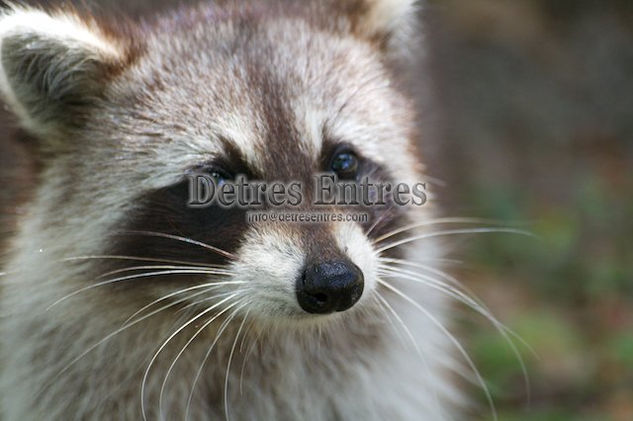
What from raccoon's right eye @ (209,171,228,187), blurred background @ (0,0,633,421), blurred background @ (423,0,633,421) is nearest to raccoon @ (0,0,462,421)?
raccoon's right eye @ (209,171,228,187)

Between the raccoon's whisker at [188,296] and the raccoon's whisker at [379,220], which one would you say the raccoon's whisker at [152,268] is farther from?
the raccoon's whisker at [379,220]

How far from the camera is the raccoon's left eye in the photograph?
357 centimetres

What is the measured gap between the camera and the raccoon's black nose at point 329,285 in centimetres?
311

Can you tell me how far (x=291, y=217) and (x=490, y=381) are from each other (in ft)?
7.99

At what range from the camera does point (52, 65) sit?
3438 mm

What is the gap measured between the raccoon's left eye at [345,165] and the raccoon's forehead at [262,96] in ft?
0.16

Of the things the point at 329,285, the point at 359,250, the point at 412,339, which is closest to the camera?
the point at 329,285

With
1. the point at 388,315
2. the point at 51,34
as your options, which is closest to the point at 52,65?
the point at 51,34

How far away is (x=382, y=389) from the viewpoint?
4.02 metres

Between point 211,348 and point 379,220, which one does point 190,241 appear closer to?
point 211,348

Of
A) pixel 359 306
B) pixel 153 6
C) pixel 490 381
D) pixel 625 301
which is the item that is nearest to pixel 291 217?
pixel 359 306

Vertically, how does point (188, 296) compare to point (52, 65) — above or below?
below

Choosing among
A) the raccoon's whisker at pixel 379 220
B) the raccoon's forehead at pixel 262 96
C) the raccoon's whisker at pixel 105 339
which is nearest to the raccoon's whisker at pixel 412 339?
the raccoon's whisker at pixel 379 220

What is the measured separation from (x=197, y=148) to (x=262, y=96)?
0.96ft
